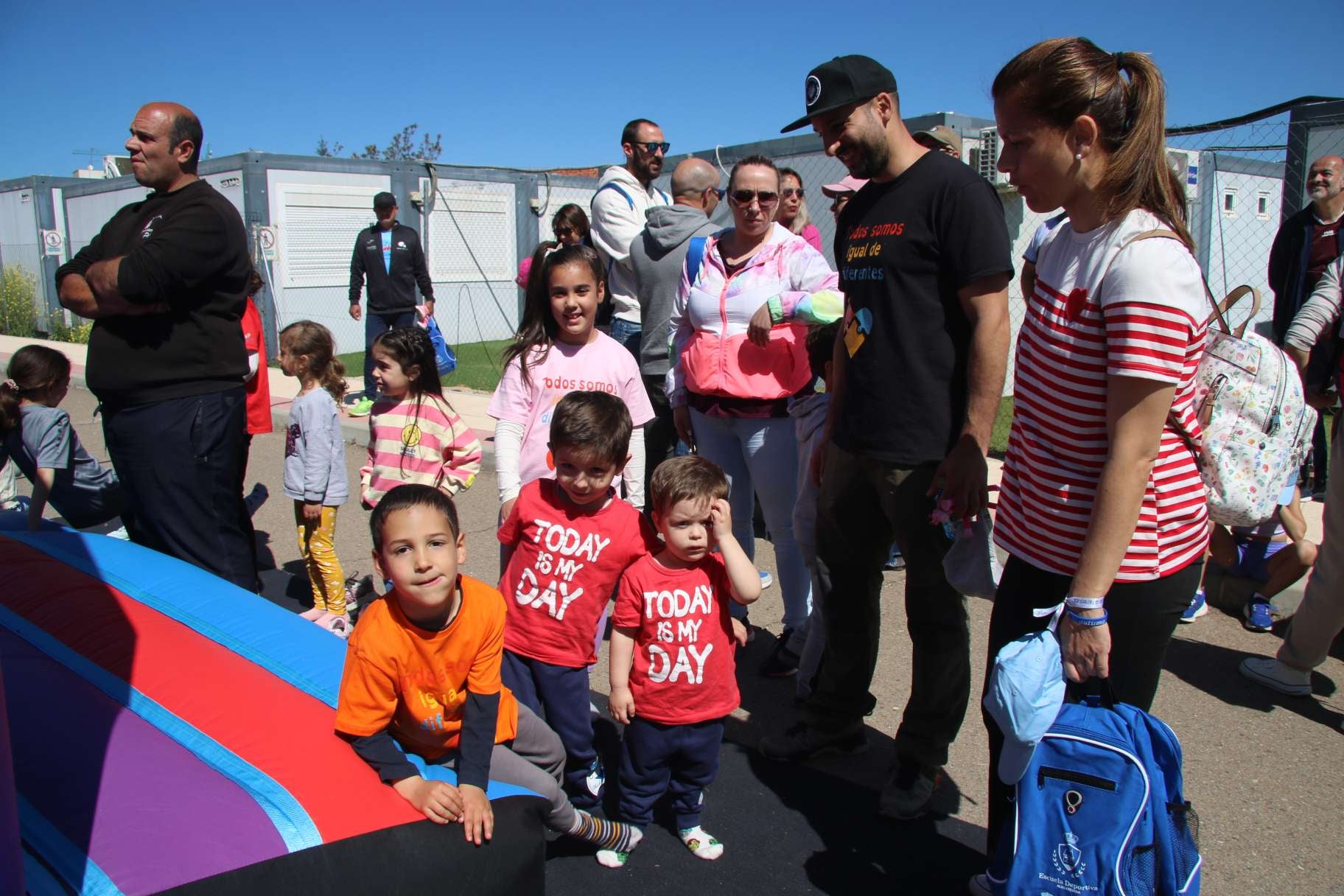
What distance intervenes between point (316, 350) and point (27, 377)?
186 centimetres

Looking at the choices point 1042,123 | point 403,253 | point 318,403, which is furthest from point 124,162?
point 1042,123

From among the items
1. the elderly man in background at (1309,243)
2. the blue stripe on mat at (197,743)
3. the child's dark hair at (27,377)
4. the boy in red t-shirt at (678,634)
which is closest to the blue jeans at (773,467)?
the boy in red t-shirt at (678,634)

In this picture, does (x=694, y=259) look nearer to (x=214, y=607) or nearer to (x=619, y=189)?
(x=619, y=189)

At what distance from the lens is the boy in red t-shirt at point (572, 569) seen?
2.85 metres

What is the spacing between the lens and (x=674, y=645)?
2688mm

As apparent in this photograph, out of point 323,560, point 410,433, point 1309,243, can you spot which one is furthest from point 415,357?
point 1309,243

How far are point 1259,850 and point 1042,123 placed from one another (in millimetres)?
2328

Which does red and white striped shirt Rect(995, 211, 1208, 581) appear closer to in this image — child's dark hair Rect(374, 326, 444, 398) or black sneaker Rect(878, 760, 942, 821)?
black sneaker Rect(878, 760, 942, 821)

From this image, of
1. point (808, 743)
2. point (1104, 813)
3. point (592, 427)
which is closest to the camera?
point (1104, 813)

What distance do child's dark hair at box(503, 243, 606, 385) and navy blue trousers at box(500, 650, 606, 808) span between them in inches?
42.4

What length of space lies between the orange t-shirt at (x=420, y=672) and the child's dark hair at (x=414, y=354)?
190 centimetres

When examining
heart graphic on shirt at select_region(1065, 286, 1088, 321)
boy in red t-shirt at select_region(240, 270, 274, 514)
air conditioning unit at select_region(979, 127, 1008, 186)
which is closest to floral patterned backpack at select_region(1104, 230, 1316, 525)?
heart graphic on shirt at select_region(1065, 286, 1088, 321)

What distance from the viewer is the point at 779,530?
13.4 feet

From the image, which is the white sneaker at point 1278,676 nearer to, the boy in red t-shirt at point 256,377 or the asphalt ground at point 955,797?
the asphalt ground at point 955,797
